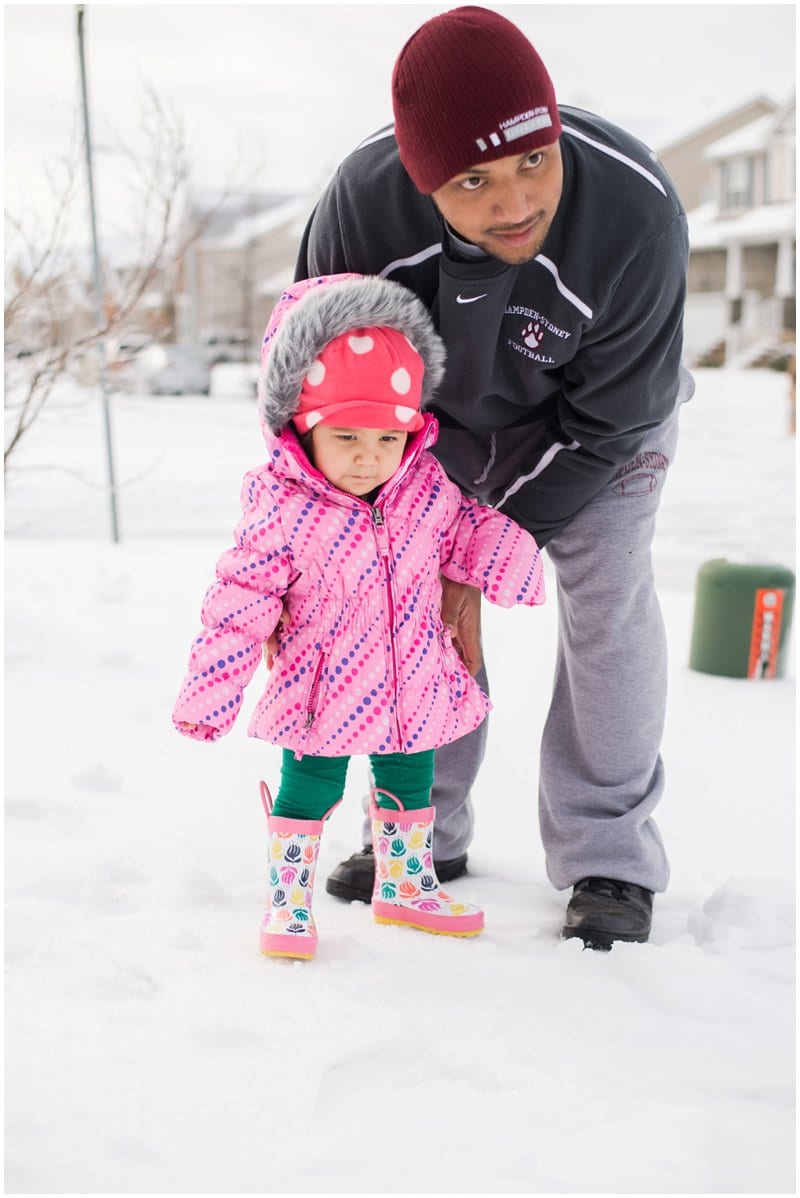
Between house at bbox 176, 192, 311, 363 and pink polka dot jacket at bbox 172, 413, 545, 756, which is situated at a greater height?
house at bbox 176, 192, 311, 363

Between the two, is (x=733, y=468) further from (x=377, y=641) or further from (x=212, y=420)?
(x=377, y=641)

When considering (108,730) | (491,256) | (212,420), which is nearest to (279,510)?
(491,256)

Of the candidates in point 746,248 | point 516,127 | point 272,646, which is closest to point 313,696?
point 272,646

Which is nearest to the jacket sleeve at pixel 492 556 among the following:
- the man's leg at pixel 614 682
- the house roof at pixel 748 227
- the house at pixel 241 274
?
the man's leg at pixel 614 682

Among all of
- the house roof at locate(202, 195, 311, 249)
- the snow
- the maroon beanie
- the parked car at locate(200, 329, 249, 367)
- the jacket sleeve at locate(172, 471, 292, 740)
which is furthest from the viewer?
the house roof at locate(202, 195, 311, 249)

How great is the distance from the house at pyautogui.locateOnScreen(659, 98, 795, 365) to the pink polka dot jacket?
2271 cm

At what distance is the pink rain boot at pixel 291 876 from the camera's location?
203 centimetres

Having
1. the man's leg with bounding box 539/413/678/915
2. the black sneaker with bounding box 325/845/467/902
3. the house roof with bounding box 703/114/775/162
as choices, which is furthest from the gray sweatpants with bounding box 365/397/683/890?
the house roof with bounding box 703/114/775/162

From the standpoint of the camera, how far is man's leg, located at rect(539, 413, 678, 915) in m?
2.20

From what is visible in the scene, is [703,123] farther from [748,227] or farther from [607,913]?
[607,913]

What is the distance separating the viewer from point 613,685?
2.24 meters

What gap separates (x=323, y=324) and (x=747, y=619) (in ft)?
7.85

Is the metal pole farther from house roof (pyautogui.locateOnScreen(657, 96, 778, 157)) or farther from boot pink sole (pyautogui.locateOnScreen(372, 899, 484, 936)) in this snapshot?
house roof (pyautogui.locateOnScreen(657, 96, 778, 157))

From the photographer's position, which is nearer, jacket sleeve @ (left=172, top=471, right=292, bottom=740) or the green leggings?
jacket sleeve @ (left=172, top=471, right=292, bottom=740)
